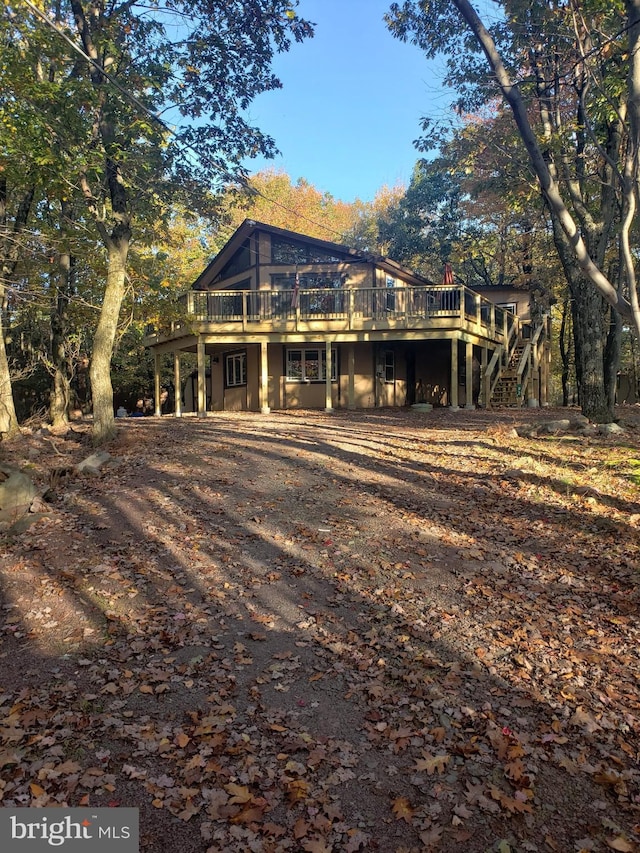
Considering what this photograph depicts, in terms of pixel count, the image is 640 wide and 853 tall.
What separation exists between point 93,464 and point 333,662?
20.7ft

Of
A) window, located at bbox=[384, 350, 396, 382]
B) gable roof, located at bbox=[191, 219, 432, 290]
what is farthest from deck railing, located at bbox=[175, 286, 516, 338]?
window, located at bbox=[384, 350, 396, 382]

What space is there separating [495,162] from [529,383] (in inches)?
422

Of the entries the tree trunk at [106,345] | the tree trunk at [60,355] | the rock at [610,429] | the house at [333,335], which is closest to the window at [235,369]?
the house at [333,335]

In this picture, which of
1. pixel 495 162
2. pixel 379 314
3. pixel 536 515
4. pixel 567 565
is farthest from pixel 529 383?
pixel 567 565

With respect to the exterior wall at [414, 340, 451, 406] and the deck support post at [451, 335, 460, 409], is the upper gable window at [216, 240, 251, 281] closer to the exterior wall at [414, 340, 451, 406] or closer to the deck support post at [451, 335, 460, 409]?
the exterior wall at [414, 340, 451, 406]

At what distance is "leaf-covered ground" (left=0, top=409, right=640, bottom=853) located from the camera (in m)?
2.77

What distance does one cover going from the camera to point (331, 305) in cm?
1858

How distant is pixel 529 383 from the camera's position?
21.0 meters

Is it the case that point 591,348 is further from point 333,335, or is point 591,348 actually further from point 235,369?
point 235,369

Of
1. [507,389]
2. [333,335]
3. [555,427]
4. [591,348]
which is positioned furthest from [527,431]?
[507,389]

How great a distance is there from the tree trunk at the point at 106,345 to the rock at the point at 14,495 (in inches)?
142

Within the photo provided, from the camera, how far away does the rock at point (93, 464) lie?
8688mm

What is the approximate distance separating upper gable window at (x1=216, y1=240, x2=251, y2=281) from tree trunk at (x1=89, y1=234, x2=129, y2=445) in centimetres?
955

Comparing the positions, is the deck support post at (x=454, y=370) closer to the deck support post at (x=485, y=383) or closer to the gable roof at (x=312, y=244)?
the deck support post at (x=485, y=383)
